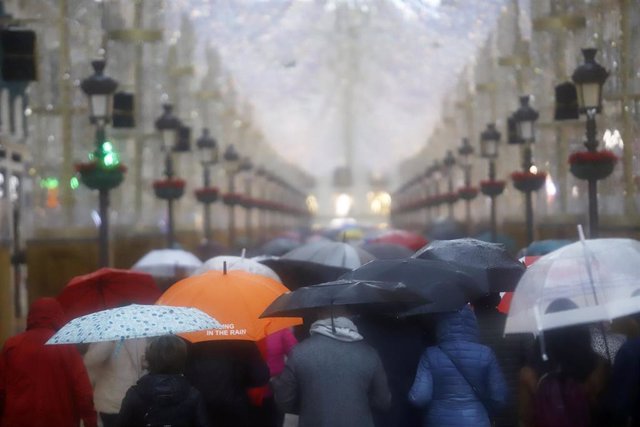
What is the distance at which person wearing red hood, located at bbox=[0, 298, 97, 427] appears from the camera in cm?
845

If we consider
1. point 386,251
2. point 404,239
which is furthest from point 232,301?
point 404,239

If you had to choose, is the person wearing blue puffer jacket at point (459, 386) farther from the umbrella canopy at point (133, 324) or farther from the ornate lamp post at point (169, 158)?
the ornate lamp post at point (169, 158)

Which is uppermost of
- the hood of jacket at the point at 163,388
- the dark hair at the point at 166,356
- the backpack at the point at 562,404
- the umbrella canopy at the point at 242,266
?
the umbrella canopy at the point at 242,266

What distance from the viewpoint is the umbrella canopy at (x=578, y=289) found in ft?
23.0

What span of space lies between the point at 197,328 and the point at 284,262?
4498mm

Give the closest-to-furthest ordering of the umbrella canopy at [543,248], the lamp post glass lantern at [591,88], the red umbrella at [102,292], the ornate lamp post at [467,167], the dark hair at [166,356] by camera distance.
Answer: the dark hair at [166,356] → the red umbrella at [102,292] → the lamp post glass lantern at [591,88] → the umbrella canopy at [543,248] → the ornate lamp post at [467,167]

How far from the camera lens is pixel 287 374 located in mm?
7348

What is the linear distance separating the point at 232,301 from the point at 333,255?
3.73 m

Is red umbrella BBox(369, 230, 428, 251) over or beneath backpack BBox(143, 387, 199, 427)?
over

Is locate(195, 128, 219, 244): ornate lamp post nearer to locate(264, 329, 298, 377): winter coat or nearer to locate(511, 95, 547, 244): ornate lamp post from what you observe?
locate(511, 95, 547, 244): ornate lamp post

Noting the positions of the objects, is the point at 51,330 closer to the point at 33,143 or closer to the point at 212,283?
the point at 212,283

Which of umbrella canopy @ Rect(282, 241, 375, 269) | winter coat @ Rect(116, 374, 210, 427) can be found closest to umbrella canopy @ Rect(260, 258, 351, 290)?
umbrella canopy @ Rect(282, 241, 375, 269)

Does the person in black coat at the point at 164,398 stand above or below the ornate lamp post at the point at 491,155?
below

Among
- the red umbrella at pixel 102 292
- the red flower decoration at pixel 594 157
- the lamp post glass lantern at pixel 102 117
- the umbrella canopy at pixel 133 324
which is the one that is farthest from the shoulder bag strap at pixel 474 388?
the lamp post glass lantern at pixel 102 117
